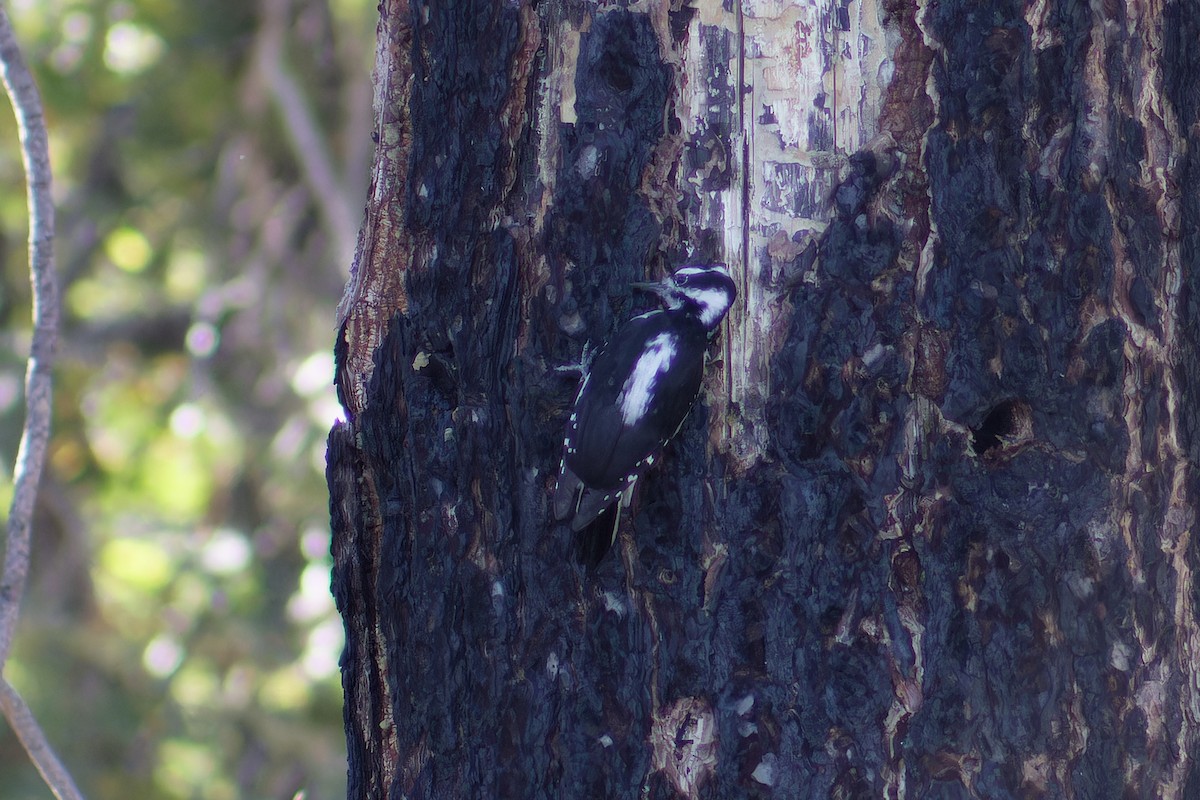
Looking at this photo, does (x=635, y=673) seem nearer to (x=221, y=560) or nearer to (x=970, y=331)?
(x=970, y=331)

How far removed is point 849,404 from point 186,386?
13.0 ft

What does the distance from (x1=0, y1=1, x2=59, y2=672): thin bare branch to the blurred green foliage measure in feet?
6.07

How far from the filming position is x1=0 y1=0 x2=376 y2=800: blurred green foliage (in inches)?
183

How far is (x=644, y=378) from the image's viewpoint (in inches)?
70.4

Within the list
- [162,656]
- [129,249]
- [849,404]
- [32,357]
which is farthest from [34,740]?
[129,249]

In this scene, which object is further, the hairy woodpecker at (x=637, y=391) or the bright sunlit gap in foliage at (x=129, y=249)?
the bright sunlit gap in foliage at (x=129, y=249)

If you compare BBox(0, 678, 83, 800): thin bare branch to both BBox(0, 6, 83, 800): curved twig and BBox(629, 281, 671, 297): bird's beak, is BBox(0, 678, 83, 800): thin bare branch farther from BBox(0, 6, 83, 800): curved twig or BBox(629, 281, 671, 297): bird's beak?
BBox(629, 281, 671, 297): bird's beak

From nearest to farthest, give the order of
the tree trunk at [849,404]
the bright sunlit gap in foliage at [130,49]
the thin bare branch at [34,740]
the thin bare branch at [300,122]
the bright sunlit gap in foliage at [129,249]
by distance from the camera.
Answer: the tree trunk at [849,404] < the thin bare branch at [34,740] < the bright sunlit gap in foliage at [130,49] < the thin bare branch at [300,122] < the bright sunlit gap in foliage at [129,249]

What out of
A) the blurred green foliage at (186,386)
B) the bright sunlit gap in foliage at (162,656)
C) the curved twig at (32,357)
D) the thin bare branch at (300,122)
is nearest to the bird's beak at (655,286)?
the curved twig at (32,357)

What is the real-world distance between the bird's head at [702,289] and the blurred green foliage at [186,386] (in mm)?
2498

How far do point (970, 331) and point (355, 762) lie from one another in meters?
1.20

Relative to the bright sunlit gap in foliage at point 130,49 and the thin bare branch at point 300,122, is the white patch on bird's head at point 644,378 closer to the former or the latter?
the thin bare branch at point 300,122

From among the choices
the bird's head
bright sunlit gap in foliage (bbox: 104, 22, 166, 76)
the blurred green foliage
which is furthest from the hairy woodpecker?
bright sunlit gap in foliage (bbox: 104, 22, 166, 76)

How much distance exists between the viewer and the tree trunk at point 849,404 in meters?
1.68
